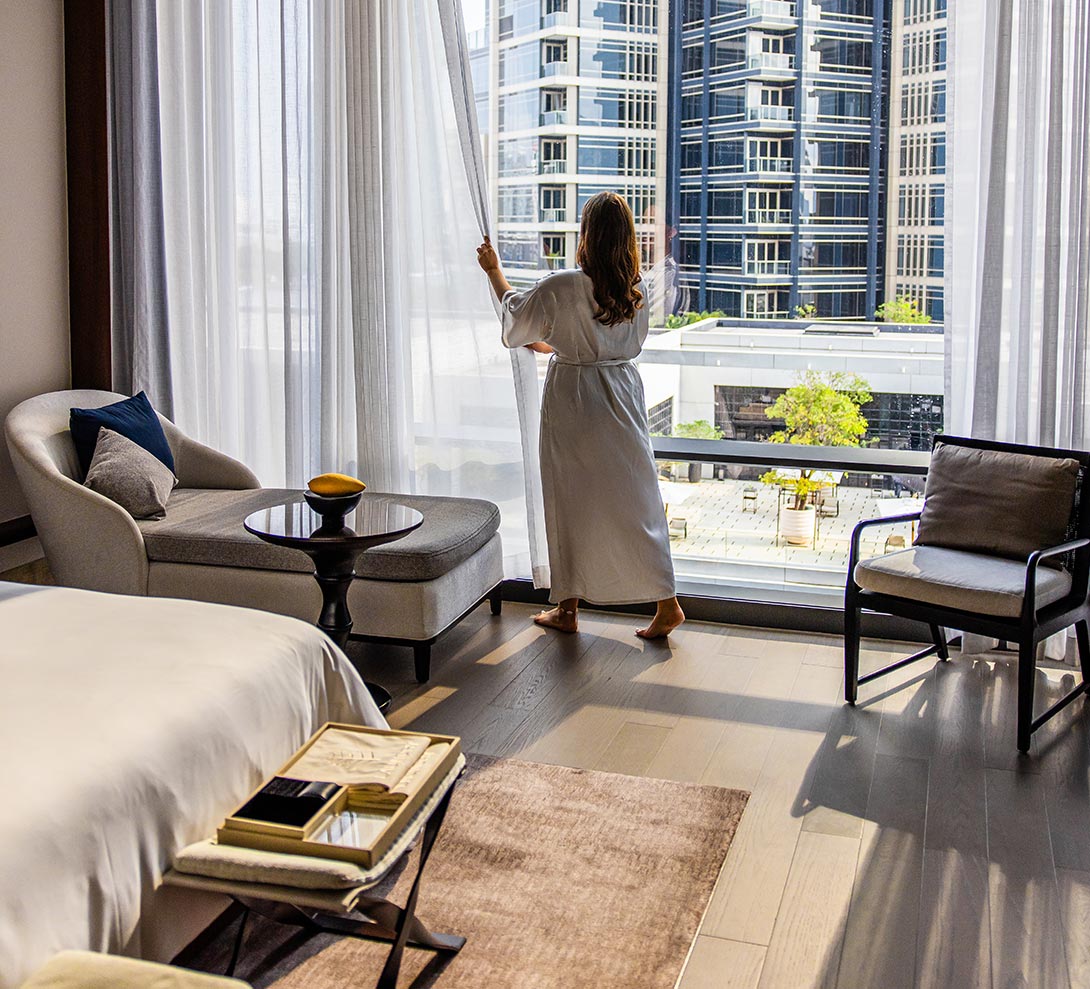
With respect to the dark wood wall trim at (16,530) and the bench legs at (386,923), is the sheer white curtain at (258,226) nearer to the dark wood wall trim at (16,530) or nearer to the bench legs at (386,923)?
the dark wood wall trim at (16,530)

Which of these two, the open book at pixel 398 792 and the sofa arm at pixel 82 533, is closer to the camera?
the open book at pixel 398 792

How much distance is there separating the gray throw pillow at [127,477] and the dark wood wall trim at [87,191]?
2.36ft

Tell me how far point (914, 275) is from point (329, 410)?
242 cm

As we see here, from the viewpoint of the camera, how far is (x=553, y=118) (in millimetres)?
4879

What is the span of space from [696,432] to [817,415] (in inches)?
19.7

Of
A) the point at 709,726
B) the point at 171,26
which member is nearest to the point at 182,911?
the point at 709,726

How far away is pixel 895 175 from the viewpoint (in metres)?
4.60

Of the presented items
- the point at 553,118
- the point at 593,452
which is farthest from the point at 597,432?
the point at 553,118

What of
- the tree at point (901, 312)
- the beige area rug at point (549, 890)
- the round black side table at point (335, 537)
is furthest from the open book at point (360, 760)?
the tree at point (901, 312)

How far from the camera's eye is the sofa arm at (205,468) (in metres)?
4.94

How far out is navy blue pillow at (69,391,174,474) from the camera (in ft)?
14.9

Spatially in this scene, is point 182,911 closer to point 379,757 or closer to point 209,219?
point 379,757

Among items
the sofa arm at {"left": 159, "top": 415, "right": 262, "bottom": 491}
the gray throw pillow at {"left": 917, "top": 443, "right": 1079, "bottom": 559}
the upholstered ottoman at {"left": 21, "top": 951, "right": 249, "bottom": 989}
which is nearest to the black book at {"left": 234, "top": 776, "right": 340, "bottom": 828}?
the upholstered ottoman at {"left": 21, "top": 951, "right": 249, "bottom": 989}

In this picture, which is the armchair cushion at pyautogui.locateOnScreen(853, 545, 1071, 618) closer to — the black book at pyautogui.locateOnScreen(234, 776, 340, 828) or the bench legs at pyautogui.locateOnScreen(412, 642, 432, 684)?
the bench legs at pyautogui.locateOnScreen(412, 642, 432, 684)
